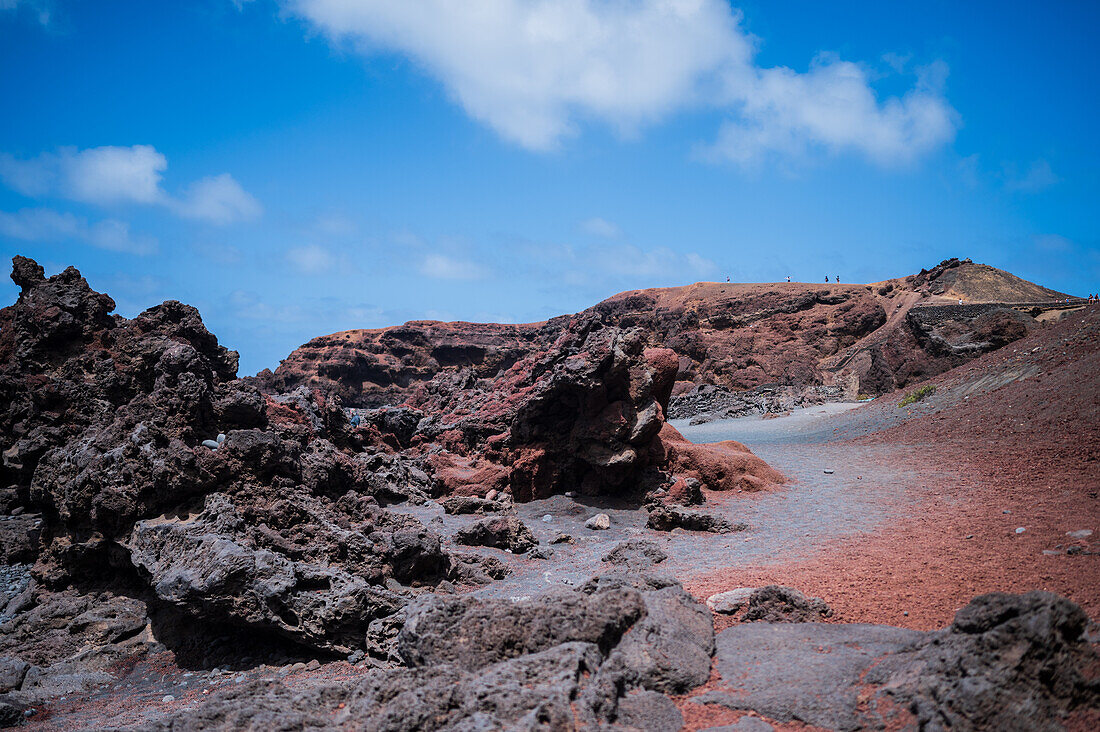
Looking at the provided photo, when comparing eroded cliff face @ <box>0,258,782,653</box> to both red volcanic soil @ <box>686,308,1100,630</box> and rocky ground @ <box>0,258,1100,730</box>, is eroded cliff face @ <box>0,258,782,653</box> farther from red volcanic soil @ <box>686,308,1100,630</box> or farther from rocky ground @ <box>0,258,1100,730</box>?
red volcanic soil @ <box>686,308,1100,630</box>

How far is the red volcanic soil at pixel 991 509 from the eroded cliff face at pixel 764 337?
25.7ft

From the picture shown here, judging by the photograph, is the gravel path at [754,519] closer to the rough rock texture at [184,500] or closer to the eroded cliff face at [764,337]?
the rough rock texture at [184,500]

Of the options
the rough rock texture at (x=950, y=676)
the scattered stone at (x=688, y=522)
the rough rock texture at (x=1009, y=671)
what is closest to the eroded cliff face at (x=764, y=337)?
the scattered stone at (x=688, y=522)

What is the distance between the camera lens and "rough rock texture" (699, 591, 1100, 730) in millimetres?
2721

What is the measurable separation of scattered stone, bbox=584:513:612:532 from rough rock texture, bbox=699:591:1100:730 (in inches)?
272

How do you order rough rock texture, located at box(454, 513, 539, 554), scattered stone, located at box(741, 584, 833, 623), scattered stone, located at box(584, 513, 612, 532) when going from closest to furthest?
scattered stone, located at box(741, 584, 833, 623) → rough rock texture, located at box(454, 513, 539, 554) → scattered stone, located at box(584, 513, 612, 532)

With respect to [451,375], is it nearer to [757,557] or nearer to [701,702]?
[757,557]

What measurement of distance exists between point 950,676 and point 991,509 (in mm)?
6431

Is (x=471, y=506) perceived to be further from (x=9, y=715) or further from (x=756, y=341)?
(x=756, y=341)

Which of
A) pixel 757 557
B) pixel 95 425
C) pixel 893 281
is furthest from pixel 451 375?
pixel 893 281

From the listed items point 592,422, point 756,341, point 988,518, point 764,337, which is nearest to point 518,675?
point 988,518

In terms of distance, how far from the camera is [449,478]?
14.2m

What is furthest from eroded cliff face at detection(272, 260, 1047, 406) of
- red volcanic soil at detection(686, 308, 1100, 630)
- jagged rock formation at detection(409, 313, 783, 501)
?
red volcanic soil at detection(686, 308, 1100, 630)

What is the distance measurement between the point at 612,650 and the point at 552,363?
12121mm
